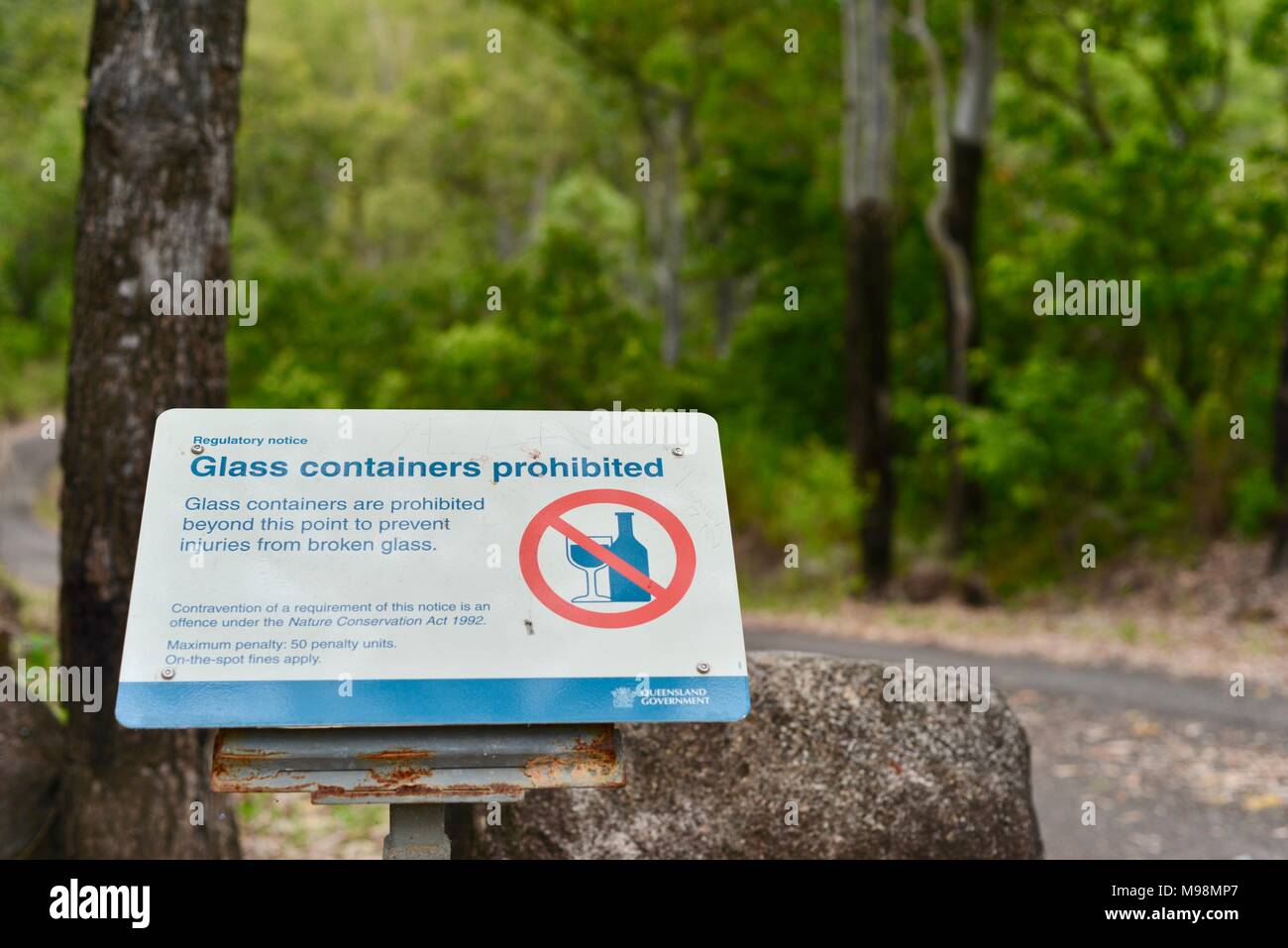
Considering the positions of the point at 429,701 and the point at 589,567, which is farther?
the point at 589,567

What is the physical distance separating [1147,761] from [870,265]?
1098 centimetres

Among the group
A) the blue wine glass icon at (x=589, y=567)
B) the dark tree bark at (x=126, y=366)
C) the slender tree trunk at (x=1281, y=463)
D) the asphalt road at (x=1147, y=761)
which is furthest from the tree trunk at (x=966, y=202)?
the blue wine glass icon at (x=589, y=567)

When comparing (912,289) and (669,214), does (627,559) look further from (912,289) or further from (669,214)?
(669,214)

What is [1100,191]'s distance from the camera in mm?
15977

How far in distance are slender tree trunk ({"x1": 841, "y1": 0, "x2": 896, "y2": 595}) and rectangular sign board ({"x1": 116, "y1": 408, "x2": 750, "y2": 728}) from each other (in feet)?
48.7

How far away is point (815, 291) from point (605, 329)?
565cm

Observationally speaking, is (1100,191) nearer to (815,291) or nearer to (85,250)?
(815,291)

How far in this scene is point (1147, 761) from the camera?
24.7ft

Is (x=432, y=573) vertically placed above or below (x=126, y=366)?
below

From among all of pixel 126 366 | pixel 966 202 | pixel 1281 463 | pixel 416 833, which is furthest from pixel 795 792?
pixel 966 202

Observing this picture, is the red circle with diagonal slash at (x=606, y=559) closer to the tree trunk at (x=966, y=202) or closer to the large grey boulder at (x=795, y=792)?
the large grey boulder at (x=795, y=792)

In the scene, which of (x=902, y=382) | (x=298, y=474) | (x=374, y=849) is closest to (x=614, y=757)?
(x=298, y=474)

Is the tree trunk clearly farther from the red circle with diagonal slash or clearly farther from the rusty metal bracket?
the rusty metal bracket

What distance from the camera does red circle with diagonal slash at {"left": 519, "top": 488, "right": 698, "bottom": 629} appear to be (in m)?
2.98
